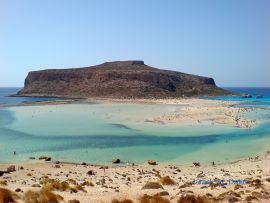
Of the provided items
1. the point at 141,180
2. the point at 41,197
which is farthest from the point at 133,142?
the point at 41,197

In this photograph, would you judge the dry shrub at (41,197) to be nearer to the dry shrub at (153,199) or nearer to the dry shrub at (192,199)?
the dry shrub at (153,199)

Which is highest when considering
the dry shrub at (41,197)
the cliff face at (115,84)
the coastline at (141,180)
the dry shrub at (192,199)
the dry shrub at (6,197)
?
the cliff face at (115,84)

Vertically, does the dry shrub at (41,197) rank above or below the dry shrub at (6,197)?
below

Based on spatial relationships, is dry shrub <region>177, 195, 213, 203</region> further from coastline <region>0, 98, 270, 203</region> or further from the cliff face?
the cliff face

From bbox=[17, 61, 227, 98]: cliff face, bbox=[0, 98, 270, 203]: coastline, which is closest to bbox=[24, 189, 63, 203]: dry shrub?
bbox=[0, 98, 270, 203]: coastline

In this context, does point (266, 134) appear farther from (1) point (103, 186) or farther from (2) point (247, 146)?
(1) point (103, 186)

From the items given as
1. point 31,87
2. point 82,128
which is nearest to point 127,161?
point 82,128

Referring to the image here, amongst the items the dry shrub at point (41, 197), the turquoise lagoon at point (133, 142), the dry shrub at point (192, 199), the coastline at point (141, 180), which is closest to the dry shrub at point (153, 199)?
the coastline at point (141, 180)

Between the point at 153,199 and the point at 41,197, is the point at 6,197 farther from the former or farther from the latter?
the point at 153,199
